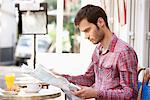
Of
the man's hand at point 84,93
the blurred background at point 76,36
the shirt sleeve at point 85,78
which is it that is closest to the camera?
the man's hand at point 84,93

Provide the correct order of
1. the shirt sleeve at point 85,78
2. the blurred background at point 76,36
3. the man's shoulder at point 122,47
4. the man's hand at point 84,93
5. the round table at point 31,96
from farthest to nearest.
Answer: the blurred background at point 76,36 < the round table at point 31,96 < the shirt sleeve at point 85,78 < the man's shoulder at point 122,47 < the man's hand at point 84,93

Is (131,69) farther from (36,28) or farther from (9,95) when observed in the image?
(36,28)

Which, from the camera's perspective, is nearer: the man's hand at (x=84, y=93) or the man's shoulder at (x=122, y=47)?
the man's hand at (x=84, y=93)

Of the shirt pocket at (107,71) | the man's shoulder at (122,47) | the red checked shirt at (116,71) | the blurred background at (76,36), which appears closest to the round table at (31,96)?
the red checked shirt at (116,71)

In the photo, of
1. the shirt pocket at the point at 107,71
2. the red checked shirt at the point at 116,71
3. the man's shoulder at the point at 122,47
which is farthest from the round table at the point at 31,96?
the man's shoulder at the point at 122,47

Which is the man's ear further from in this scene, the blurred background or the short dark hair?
the blurred background

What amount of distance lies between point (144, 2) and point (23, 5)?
1.63 meters

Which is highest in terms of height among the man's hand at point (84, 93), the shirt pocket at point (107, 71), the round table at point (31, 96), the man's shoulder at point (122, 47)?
the man's shoulder at point (122, 47)

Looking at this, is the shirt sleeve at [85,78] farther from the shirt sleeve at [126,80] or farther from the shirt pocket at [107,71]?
the shirt sleeve at [126,80]

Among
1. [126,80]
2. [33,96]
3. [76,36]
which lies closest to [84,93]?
[126,80]

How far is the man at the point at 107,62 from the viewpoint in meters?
1.86

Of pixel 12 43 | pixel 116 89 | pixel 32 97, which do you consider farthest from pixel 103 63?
pixel 12 43

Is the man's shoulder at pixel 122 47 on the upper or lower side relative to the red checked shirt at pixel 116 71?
upper

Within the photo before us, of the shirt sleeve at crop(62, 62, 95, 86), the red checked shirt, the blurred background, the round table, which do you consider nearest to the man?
the red checked shirt
